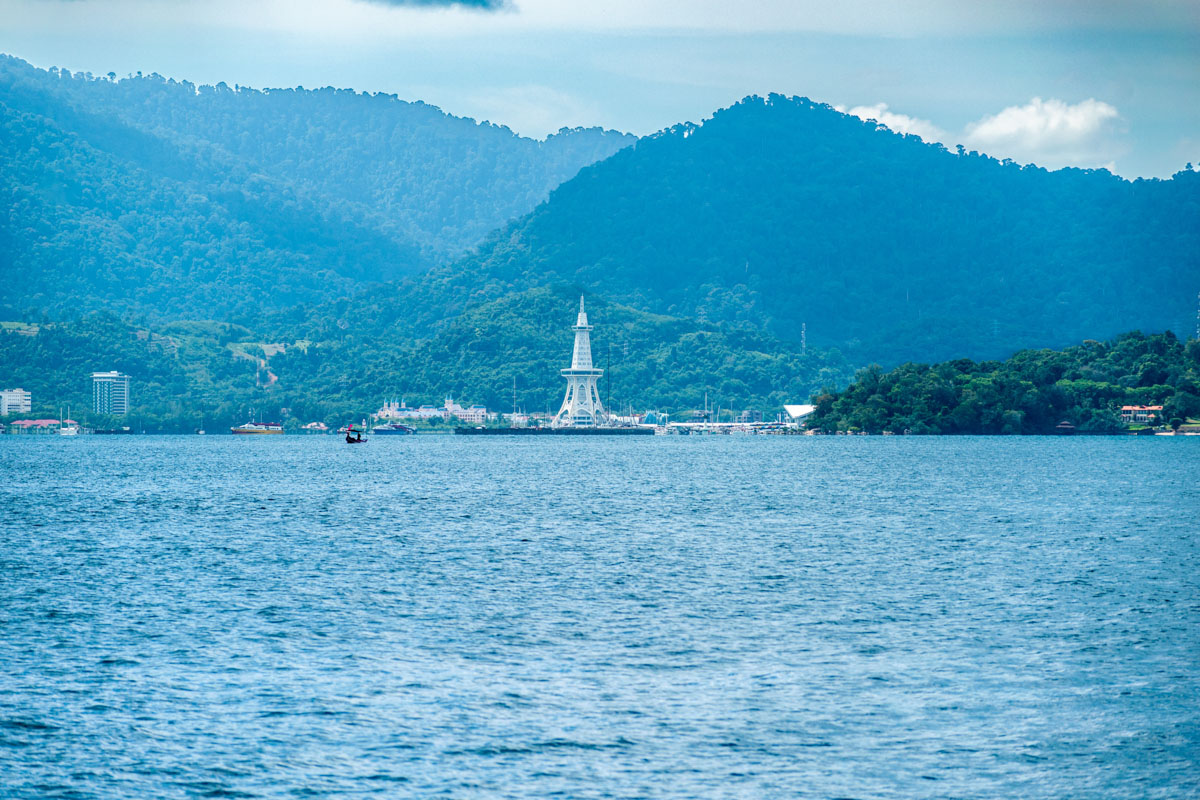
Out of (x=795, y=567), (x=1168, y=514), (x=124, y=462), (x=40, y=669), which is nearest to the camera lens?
(x=40, y=669)

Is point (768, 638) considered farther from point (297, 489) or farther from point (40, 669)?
point (297, 489)

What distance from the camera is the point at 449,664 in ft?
123

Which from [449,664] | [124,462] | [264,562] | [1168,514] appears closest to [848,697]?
[449,664]

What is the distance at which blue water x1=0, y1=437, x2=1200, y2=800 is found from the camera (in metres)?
27.8

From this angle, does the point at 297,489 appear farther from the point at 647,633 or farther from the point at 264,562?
the point at 647,633

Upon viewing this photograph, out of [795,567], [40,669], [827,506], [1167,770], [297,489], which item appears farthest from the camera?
[297,489]

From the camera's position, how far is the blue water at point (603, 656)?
27.8 metres

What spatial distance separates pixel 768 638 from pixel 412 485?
8294 cm

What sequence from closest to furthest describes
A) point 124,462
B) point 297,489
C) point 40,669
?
1. point 40,669
2. point 297,489
3. point 124,462

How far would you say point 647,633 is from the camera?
41875 mm

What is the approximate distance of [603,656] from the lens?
38250 mm

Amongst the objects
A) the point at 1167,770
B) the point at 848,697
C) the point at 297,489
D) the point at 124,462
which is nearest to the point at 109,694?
the point at 848,697

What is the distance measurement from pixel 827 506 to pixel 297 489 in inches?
1898

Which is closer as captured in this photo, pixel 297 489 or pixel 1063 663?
pixel 1063 663
